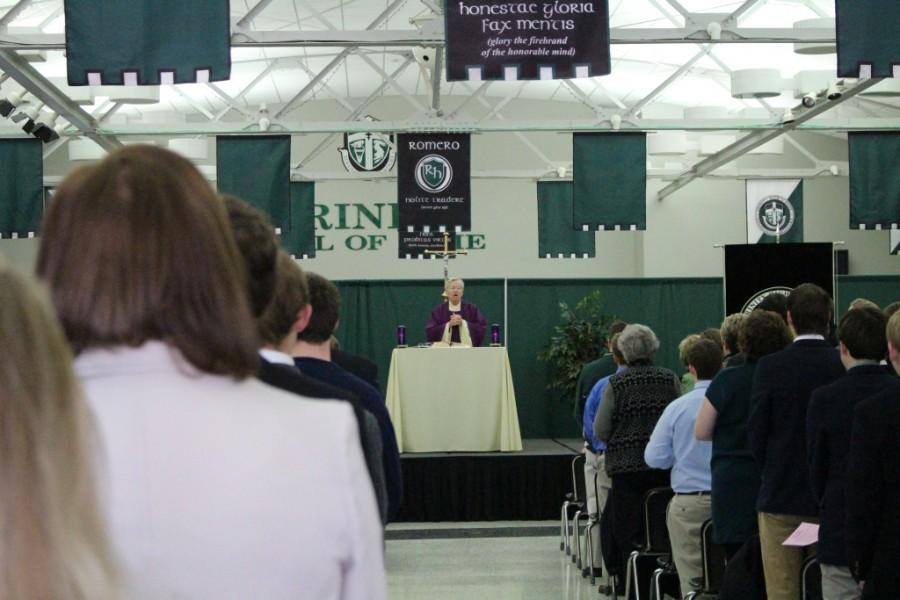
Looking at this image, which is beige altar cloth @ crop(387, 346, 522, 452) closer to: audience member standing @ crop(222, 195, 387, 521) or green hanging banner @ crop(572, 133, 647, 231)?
green hanging banner @ crop(572, 133, 647, 231)

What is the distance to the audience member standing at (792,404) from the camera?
4715 millimetres

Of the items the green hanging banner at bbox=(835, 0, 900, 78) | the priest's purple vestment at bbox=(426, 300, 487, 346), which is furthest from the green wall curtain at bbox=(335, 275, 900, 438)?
the green hanging banner at bbox=(835, 0, 900, 78)

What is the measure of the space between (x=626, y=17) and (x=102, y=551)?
1555 centimetres

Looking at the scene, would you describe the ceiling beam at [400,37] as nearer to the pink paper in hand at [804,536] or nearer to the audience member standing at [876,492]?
the pink paper in hand at [804,536]

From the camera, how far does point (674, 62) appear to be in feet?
58.3

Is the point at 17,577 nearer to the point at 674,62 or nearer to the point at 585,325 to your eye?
the point at 585,325

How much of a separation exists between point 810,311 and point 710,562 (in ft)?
4.80

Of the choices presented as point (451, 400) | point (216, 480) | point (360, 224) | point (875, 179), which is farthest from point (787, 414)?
point (360, 224)

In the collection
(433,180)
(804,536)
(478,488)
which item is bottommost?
(478,488)

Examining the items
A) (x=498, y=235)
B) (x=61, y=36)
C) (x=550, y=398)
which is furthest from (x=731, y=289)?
(x=498, y=235)

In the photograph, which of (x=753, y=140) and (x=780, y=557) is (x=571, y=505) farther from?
(x=753, y=140)

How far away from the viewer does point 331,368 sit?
115 inches

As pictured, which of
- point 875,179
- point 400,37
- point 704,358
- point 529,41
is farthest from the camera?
point 875,179

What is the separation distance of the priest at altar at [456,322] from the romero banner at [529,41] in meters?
4.44
